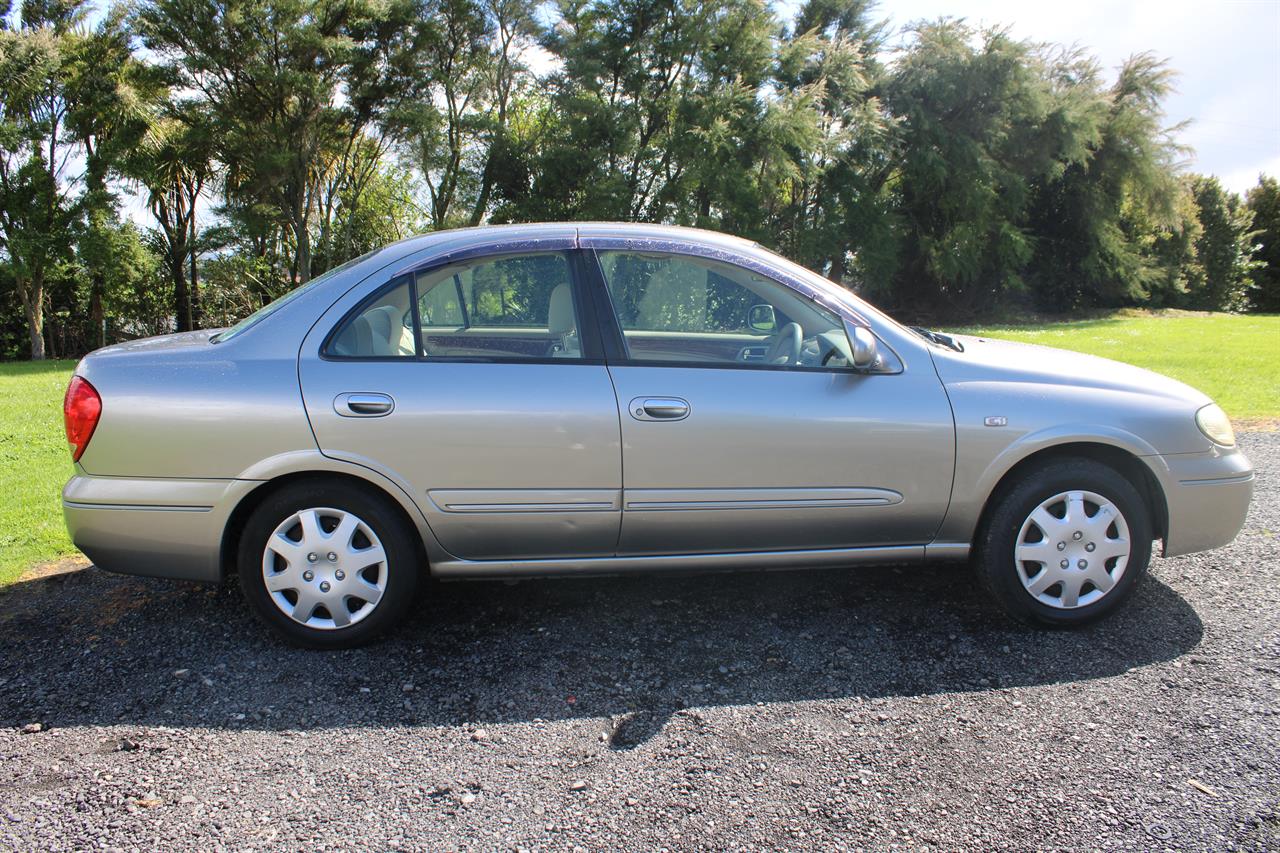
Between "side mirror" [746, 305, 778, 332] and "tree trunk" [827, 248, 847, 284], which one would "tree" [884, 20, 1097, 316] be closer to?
"tree trunk" [827, 248, 847, 284]

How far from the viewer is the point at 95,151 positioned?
906 inches

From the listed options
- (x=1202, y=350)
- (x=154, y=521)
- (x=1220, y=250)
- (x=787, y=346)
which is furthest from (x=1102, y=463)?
(x=1220, y=250)

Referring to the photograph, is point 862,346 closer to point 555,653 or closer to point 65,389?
point 555,653

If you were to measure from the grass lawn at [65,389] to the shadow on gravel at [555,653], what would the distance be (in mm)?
1018

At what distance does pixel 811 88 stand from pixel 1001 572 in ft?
77.2

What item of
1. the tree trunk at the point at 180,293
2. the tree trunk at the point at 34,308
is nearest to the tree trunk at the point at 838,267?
the tree trunk at the point at 180,293

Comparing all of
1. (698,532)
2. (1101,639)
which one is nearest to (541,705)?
(698,532)

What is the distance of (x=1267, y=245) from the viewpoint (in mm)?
36219

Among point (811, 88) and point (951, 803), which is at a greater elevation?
point (811, 88)

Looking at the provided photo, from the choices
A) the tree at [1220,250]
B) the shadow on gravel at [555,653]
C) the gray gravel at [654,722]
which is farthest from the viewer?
the tree at [1220,250]

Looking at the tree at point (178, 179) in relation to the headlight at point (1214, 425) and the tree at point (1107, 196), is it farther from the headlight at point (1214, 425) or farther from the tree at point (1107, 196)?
the tree at point (1107, 196)

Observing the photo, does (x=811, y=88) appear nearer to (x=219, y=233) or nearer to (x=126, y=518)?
(x=219, y=233)

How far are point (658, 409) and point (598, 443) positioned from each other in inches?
10.5

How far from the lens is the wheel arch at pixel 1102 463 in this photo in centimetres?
352
